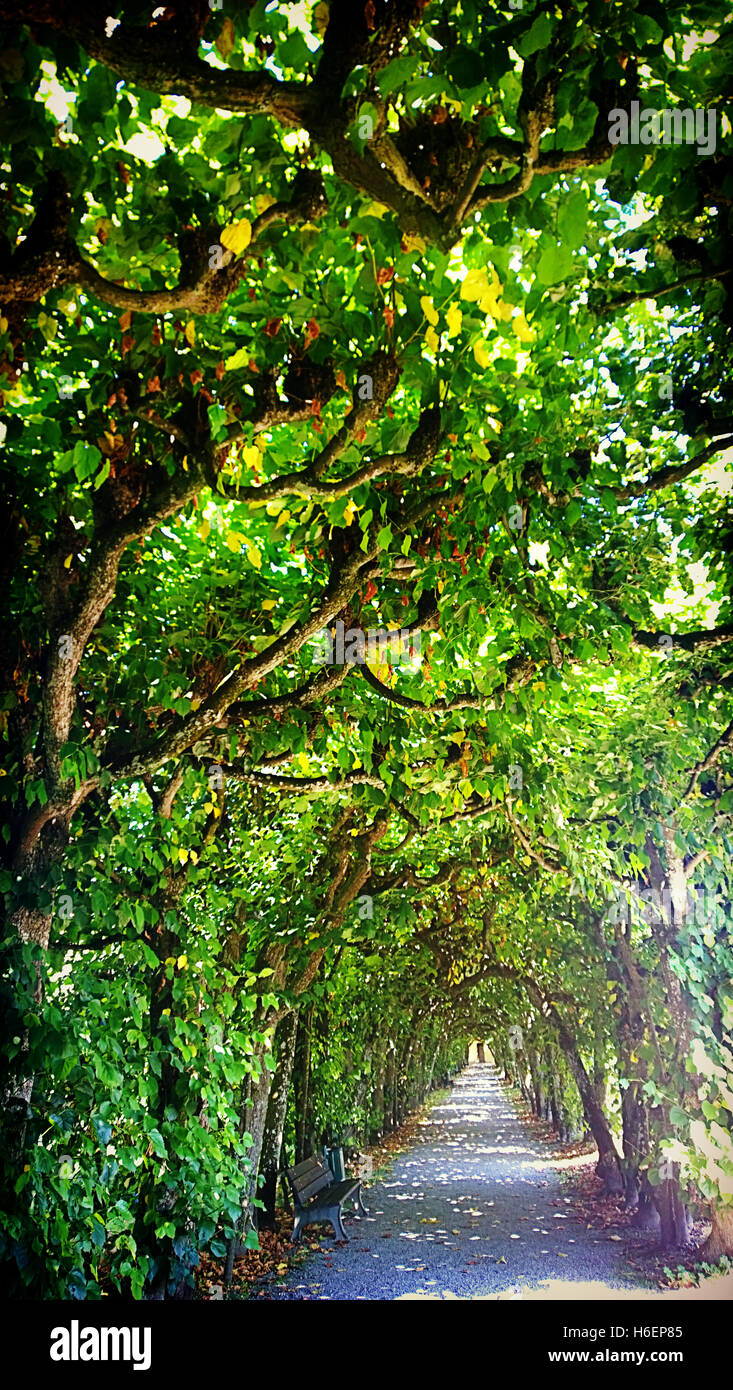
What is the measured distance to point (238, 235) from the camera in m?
2.43

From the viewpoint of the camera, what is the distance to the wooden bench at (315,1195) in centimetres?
1004

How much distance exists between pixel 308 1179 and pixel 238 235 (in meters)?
11.6

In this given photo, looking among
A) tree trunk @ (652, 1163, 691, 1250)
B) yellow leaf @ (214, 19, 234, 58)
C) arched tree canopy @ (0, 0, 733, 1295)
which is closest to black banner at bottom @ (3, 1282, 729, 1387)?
arched tree canopy @ (0, 0, 733, 1295)

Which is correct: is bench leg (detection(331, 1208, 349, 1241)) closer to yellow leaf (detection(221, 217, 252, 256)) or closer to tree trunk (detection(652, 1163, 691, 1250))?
tree trunk (detection(652, 1163, 691, 1250))

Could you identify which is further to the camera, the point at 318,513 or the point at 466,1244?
the point at 466,1244

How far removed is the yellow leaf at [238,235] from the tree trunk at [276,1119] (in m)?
9.95

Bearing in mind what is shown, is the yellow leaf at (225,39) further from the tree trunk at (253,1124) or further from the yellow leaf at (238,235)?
the tree trunk at (253,1124)

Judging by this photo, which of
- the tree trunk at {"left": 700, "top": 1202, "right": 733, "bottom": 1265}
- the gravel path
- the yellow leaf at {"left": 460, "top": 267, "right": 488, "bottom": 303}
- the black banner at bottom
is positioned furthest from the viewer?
the gravel path

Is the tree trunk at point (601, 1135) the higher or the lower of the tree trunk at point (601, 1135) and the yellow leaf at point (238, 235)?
the lower

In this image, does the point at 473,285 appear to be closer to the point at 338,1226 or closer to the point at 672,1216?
Answer: the point at 672,1216

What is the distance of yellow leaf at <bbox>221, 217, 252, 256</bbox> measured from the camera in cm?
243

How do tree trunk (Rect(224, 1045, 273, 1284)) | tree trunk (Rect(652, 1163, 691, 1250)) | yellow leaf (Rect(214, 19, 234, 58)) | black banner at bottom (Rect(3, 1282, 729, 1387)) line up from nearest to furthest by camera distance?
1. yellow leaf (Rect(214, 19, 234, 58))
2. black banner at bottom (Rect(3, 1282, 729, 1387))
3. tree trunk (Rect(224, 1045, 273, 1284))
4. tree trunk (Rect(652, 1163, 691, 1250))
